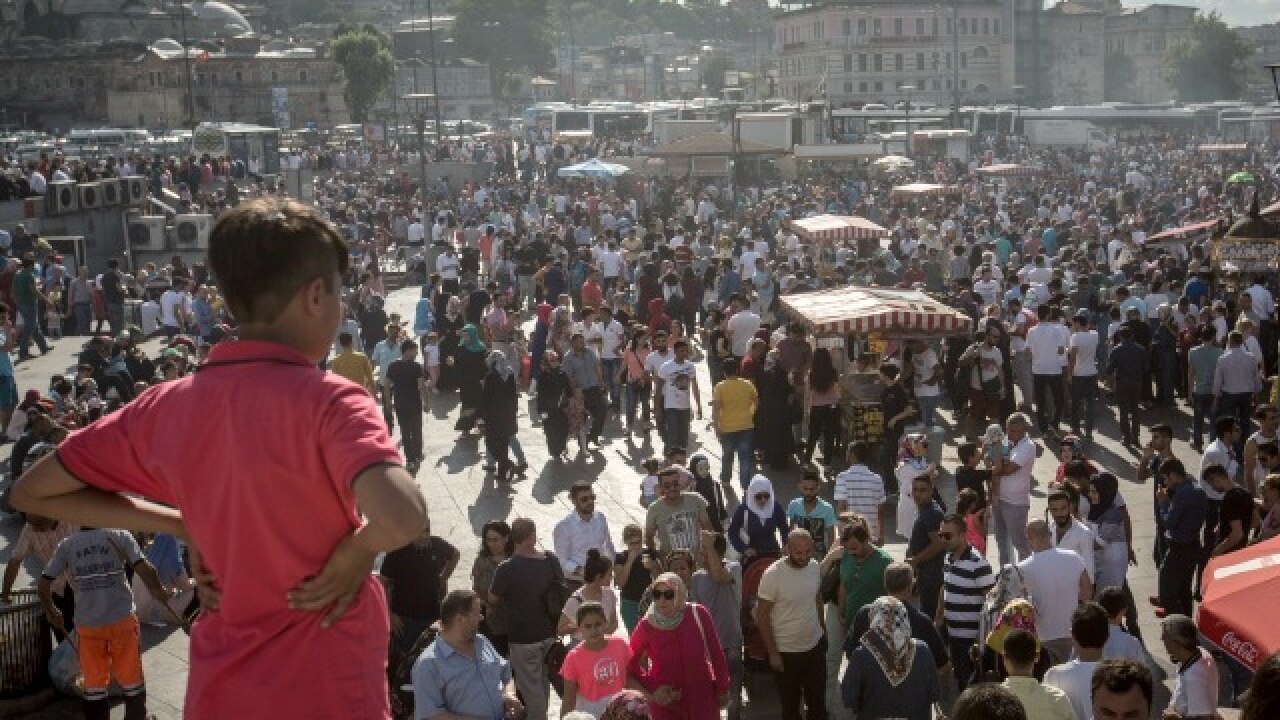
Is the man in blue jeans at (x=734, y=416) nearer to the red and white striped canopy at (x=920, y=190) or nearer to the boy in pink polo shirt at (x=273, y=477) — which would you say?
the boy in pink polo shirt at (x=273, y=477)

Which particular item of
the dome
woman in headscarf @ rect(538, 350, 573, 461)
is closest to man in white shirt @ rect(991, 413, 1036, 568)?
woman in headscarf @ rect(538, 350, 573, 461)

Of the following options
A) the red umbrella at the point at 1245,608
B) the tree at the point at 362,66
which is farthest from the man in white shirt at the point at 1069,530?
the tree at the point at 362,66

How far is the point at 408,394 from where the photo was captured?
1525 centimetres

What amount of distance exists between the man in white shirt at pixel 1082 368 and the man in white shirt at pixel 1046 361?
0.15m

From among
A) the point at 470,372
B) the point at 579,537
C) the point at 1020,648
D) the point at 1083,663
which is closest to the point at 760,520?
the point at 579,537

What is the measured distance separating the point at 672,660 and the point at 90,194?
27979 millimetres

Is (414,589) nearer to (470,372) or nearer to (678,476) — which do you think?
(678,476)

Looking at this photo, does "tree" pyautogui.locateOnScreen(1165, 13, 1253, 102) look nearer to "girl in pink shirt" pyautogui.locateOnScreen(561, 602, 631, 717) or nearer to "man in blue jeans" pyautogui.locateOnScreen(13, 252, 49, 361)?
"man in blue jeans" pyautogui.locateOnScreen(13, 252, 49, 361)

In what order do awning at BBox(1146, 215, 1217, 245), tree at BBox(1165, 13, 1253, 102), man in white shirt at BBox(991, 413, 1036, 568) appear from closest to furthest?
man in white shirt at BBox(991, 413, 1036, 568) < awning at BBox(1146, 215, 1217, 245) < tree at BBox(1165, 13, 1253, 102)

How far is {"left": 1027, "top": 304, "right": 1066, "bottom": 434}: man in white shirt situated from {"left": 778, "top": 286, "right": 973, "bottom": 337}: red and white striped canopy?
0.96m

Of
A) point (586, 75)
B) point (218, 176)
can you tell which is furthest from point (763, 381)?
point (586, 75)

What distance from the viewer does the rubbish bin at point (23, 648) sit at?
28.5 feet

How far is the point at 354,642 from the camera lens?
241 centimetres

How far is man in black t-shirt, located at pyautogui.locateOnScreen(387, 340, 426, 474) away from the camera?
1506 cm
